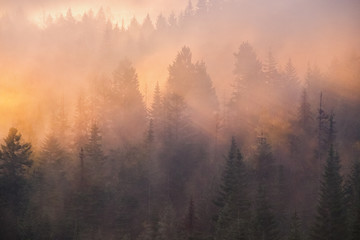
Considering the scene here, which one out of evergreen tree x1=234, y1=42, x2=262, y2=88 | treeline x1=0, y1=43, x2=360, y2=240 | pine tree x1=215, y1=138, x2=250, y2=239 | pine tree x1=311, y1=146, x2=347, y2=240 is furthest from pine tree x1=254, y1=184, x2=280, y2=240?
evergreen tree x1=234, y1=42, x2=262, y2=88

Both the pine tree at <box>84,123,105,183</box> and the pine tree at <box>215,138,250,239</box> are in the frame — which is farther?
the pine tree at <box>84,123,105,183</box>

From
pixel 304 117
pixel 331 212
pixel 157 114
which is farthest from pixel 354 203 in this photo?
pixel 157 114

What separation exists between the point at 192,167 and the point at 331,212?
22.0m

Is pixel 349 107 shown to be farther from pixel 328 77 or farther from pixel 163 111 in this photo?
pixel 163 111

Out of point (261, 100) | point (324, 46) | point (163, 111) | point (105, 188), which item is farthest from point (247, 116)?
point (324, 46)

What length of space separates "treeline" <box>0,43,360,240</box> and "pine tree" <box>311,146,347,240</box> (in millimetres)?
108

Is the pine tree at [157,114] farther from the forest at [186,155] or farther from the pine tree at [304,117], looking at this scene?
the pine tree at [304,117]

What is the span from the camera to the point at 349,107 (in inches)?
2869

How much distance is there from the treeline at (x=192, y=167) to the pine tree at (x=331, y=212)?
0.11 meters

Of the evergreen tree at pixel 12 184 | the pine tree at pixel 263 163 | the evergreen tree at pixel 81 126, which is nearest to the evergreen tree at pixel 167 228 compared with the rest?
the pine tree at pixel 263 163

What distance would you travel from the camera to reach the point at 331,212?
4350 centimetres

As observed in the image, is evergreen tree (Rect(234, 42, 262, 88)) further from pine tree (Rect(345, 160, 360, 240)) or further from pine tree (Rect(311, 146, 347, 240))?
pine tree (Rect(311, 146, 347, 240))

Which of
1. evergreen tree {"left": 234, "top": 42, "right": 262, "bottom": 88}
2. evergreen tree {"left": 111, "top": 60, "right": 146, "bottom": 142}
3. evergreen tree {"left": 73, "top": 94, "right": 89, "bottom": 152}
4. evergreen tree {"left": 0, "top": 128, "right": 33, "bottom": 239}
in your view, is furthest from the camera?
evergreen tree {"left": 234, "top": 42, "right": 262, "bottom": 88}

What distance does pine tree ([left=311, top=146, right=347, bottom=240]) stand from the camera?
140 feet
